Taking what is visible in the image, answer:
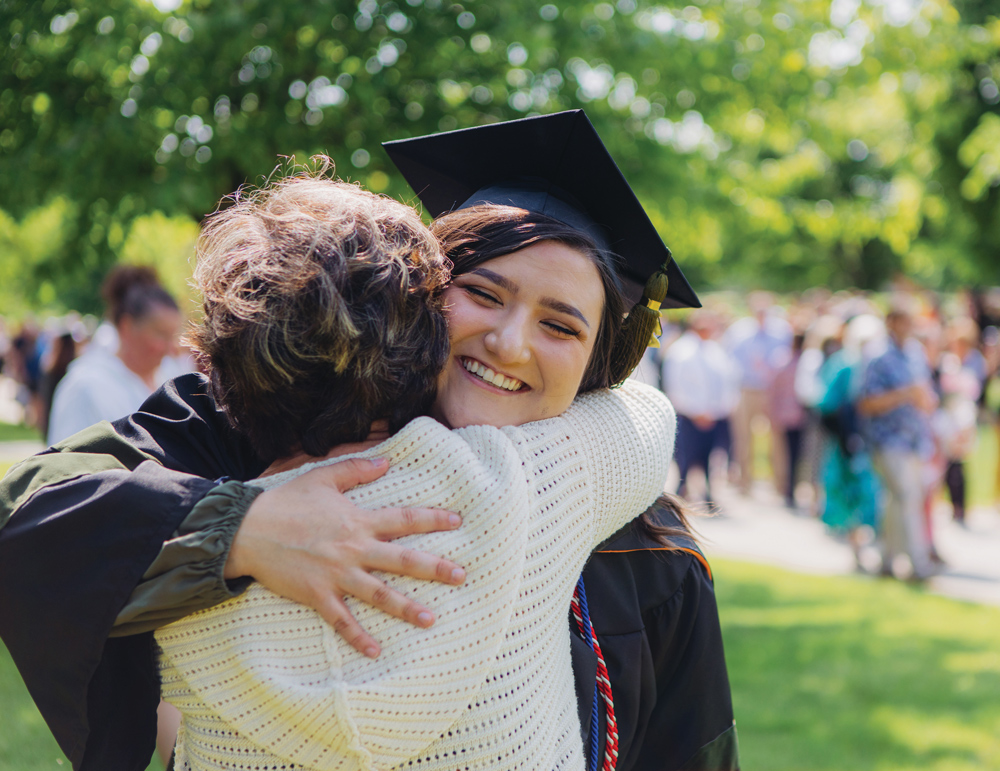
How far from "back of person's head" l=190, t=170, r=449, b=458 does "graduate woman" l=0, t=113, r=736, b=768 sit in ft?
0.53

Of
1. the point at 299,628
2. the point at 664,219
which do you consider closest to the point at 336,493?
the point at 299,628

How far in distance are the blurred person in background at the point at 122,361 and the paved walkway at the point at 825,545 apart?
165 inches

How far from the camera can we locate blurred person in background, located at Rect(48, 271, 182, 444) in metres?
3.79

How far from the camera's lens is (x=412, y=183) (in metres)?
2.20

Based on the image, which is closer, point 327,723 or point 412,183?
point 327,723

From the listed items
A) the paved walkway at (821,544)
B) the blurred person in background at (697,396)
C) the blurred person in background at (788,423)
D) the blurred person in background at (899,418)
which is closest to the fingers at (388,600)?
the paved walkway at (821,544)

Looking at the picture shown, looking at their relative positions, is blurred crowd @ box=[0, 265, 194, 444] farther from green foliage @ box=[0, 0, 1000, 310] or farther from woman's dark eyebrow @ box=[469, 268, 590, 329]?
woman's dark eyebrow @ box=[469, 268, 590, 329]

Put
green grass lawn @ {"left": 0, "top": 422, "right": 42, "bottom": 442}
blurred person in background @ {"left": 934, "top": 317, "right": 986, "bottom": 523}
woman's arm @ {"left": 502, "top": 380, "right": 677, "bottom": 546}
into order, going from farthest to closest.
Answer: green grass lawn @ {"left": 0, "top": 422, "right": 42, "bottom": 442} < blurred person in background @ {"left": 934, "top": 317, "right": 986, "bottom": 523} < woman's arm @ {"left": 502, "top": 380, "right": 677, "bottom": 546}

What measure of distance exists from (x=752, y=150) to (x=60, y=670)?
556 cm

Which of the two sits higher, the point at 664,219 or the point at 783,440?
the point at 664,219

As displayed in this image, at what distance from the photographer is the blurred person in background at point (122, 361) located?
149 inches

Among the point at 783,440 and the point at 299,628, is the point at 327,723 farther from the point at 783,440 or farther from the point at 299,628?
the point at 783,440

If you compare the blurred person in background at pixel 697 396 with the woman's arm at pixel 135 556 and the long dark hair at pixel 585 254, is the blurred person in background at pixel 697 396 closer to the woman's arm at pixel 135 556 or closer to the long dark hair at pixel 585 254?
the long dark hair at pixel 585 254

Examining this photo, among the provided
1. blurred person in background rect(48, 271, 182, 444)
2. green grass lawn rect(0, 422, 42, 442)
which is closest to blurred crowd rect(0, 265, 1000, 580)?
blurred person in background rect(48, 271, 182, 444)
